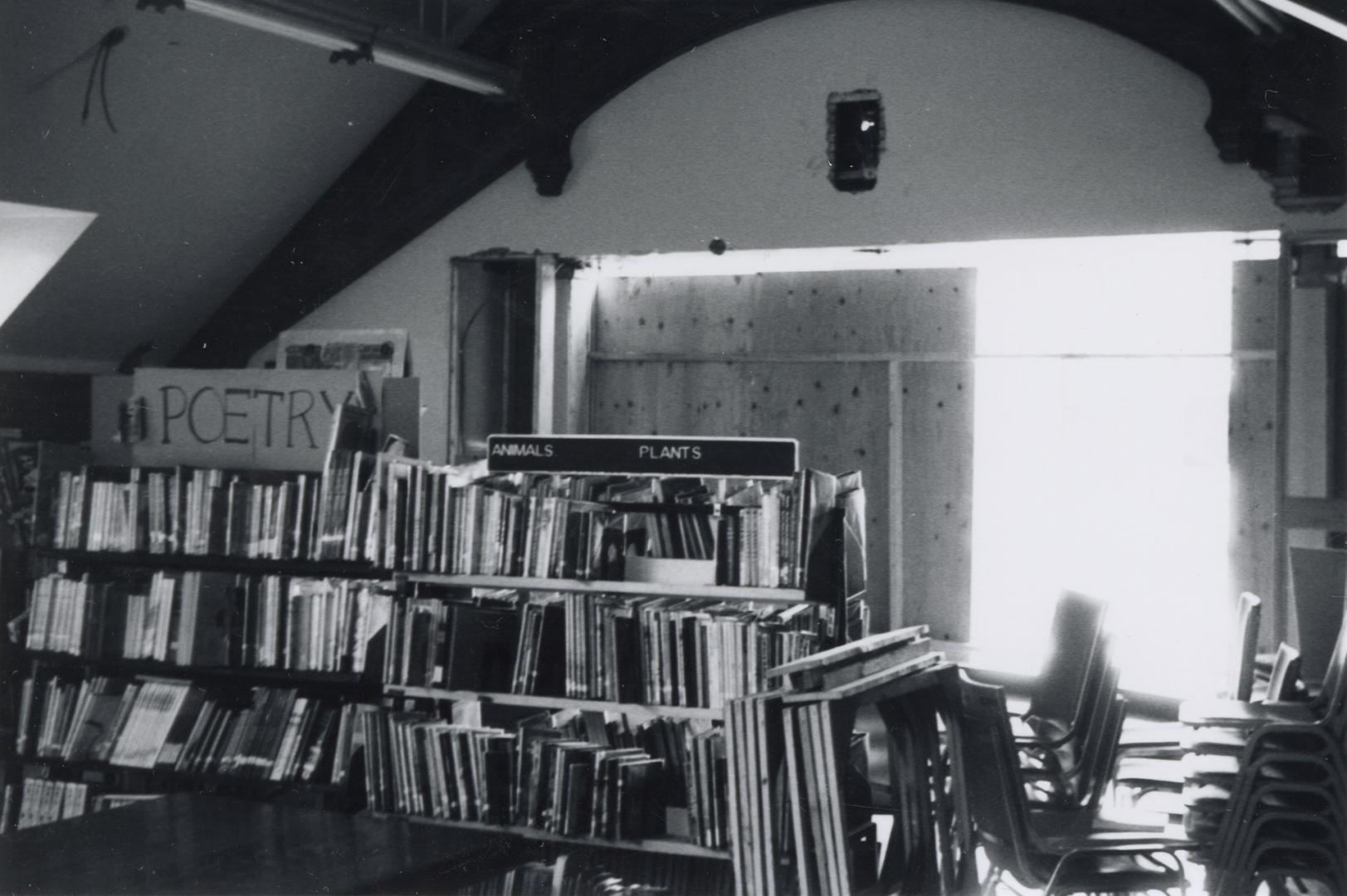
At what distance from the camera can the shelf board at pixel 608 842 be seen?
149 inches

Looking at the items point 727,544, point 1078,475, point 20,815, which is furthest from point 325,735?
point 1078,475

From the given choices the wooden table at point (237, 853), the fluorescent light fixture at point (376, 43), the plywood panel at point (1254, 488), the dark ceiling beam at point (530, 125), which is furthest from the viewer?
the plywood panel at point (1254, 488)

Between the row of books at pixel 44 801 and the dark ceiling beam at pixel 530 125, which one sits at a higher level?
the dark ceiling beam at pixel 530 125

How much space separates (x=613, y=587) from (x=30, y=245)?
11.6ft

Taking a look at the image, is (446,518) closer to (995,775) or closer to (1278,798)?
(995,775)

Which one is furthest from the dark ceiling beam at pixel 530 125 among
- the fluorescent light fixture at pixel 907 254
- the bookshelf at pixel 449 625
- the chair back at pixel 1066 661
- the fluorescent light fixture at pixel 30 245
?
the bookshelf at pixel 449 625

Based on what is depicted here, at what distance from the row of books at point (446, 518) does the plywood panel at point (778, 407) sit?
316cm

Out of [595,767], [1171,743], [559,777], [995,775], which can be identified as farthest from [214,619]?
[1171,743]

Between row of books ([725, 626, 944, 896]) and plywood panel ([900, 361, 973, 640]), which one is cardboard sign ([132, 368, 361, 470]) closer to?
row of books ([725, 626, 944, 896])

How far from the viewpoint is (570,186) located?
672 centimetres

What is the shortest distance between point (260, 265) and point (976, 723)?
17.0 feet

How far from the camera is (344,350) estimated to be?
7.16 metres

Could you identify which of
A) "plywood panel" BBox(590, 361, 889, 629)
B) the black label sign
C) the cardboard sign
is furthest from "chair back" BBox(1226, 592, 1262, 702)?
"plywood panel" BBox(590, 361, 889, 629)

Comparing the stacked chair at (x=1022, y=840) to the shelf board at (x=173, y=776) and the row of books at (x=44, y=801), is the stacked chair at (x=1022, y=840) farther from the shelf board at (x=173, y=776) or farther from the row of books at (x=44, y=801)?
the row of books at (x=44, y=801)
